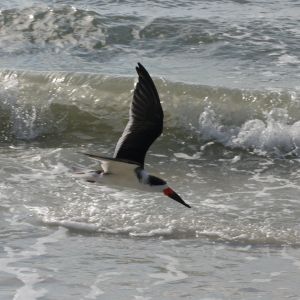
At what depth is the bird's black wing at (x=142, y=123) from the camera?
20.4 feet

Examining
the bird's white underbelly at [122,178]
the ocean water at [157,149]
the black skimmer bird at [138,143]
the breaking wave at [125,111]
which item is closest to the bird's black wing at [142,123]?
the black skimmer bird at [138,143]

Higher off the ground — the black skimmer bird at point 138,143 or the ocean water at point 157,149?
the black skimmer bird at point 138,143

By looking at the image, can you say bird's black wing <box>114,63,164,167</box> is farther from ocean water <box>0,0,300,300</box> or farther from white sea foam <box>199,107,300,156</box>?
white sea foam <box>199,107,300,156</box>

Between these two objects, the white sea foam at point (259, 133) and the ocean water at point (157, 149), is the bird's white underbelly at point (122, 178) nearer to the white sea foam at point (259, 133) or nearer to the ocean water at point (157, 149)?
the ocean water at point (157, 149)

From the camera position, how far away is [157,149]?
9383 millimetres

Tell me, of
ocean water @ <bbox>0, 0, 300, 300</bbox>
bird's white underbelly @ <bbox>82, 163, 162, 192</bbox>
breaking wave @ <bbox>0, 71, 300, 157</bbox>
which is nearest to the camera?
ocean water @ <bbox>0, 0, 300, 300</bbox>

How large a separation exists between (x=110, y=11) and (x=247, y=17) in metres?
1.77

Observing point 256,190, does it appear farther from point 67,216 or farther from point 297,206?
point 67,216

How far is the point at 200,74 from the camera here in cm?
1094

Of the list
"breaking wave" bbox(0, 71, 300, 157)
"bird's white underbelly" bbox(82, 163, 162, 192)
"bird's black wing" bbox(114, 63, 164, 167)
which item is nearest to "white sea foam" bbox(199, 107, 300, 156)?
"breaking wave" bbox(0, 71, 300, 157)

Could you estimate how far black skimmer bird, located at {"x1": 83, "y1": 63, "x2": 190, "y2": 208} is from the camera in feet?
20.4

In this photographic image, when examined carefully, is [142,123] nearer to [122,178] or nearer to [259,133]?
[122,178]

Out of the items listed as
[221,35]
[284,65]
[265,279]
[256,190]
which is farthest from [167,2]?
[265,279]

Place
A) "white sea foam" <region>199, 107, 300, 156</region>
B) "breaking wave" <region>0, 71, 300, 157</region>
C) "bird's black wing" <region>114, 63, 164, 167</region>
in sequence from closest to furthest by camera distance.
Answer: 1. "bird's black wing" <region>114, 63, 164, 167</region>
2. "white sea foam" <region>199, 107, 300, 156</region>
3. "breaking wave" <region>0, 71, 300, 157</region>
